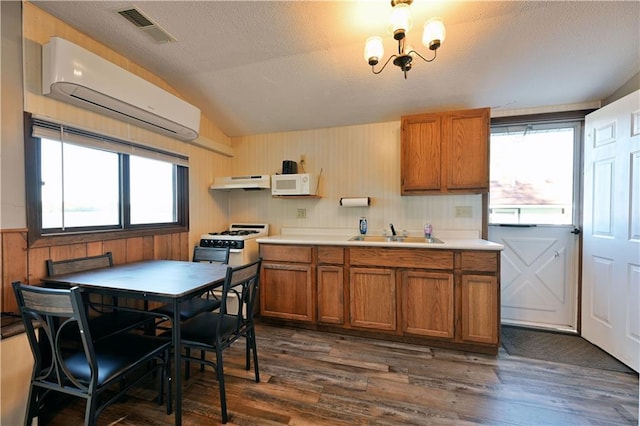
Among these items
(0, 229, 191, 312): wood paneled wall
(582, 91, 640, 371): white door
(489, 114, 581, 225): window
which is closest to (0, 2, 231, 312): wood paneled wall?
(0, 229, 191, 312): wood paneled wall

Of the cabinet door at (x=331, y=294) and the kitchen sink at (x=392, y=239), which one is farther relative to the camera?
the kitchen sink at (x=392, y=239)

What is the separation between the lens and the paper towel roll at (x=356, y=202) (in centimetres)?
307

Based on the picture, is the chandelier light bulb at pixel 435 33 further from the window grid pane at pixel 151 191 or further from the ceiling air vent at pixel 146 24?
the window grid pane at pixel 151 191

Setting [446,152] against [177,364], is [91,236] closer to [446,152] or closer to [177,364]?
[177,364]

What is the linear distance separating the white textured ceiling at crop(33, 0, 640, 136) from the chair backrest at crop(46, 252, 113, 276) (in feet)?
5.40

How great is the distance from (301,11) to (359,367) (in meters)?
2.62

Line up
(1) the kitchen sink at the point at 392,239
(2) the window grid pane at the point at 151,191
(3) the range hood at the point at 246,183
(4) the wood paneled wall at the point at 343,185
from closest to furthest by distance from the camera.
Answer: (2) the window grid pane at the point at 151,191, (1) the kitchen sink at the point at 392,239, (4) the wood paneled wall at the point at 343,185, (3) the range hood at the point at 246,183

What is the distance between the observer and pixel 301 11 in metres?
1.84

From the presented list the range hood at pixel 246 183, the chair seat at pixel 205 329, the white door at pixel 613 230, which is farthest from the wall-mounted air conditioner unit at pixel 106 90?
the white door at pixel 613 230

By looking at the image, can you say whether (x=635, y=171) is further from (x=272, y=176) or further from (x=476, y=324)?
(x=272, y=176)

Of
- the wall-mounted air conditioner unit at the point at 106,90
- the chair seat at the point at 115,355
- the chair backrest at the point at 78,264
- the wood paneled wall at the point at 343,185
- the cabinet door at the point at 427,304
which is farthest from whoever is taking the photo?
the wood paneled wall at the point at 343,185

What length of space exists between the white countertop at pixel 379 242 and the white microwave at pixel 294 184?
542mm

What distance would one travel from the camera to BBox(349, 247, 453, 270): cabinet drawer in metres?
2.38

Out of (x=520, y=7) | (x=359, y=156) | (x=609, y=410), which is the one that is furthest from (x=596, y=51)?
(x=609, y=410)
